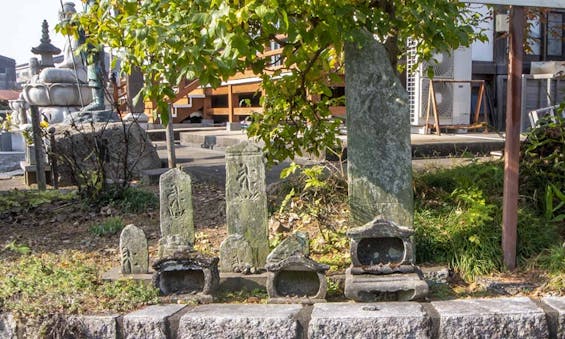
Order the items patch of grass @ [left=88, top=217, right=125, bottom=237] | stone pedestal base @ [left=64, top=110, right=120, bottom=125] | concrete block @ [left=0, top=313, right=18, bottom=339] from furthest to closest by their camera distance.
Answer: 1. stone pedestal base @ [left=64, top=110, right=120, bottom=125]
2. patch of grass @ [left=88, top=217, right=125, bottom=237]
3. concrete block @ [left=0, top=313, right=18, bottom=339]

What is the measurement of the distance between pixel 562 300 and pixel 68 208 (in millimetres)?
5047

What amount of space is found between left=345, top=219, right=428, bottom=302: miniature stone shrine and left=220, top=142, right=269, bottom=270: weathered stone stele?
2.23 feet

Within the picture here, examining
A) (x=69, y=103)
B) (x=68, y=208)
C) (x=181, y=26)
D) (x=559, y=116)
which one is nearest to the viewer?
(x=181, y=26)

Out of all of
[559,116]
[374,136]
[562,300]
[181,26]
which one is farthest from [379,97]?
[559,116]

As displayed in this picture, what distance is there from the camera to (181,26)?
10.4ft

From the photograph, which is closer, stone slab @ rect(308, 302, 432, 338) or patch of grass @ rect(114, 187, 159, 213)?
stone slab @ rect(308, 302, 432, 338)

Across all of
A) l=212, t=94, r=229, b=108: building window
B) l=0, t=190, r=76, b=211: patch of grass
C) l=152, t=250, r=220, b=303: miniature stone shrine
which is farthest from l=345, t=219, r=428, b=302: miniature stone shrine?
l=212, t=94, r=229, b=108: building window

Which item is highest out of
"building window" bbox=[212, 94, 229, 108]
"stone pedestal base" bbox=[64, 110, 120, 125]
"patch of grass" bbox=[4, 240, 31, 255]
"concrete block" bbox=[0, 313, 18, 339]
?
"building window" bbox=[212, 94, 229, 108]

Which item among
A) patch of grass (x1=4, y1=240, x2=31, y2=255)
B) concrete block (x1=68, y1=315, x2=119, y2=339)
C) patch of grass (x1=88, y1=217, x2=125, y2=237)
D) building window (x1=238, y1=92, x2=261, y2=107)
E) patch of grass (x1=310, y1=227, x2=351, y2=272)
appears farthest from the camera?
building window (x1=238, y1=92, x2=261, y2=107)

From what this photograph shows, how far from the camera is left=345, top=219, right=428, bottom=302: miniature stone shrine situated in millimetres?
3316

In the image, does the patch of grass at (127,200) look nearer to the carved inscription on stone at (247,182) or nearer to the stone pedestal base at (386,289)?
the carved inscription on stone at (247,182)

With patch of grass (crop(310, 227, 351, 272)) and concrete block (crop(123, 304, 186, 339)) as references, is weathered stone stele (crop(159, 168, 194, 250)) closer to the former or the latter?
concrete block (crop(123, 304, 186, 339))

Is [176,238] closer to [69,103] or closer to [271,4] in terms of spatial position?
[271,4]

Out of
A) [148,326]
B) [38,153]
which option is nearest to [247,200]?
[148,326]
